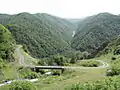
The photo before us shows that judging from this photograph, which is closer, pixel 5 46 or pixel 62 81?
pixel 62 81

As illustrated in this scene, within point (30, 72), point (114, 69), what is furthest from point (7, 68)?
point (114, 69)

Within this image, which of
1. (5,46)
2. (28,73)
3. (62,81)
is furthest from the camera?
(5,46)

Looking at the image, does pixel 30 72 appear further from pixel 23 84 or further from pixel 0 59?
pixel 23 84

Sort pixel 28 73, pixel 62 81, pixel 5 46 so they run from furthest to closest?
pixel 5 46, pixel 28 73, pixel 62 81

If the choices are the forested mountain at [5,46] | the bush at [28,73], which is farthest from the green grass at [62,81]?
the forested mountain at [5,46]

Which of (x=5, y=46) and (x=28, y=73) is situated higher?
(x=5, y=46)

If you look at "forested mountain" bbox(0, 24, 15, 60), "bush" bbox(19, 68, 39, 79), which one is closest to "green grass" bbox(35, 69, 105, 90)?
"bush" bbox(19, 68, 39, 79)

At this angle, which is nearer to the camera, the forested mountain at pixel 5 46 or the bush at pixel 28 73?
the bush at pixel 28 73

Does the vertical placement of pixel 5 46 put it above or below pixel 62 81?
above

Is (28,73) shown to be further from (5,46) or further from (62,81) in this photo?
(62,81)

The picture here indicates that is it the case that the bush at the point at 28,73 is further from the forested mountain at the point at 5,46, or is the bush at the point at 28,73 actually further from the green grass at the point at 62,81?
the green grass at the point at 62,81

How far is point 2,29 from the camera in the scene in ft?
584

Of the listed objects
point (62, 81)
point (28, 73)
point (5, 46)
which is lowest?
point (28, 73)

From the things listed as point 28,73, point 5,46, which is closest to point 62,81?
point 28,73
